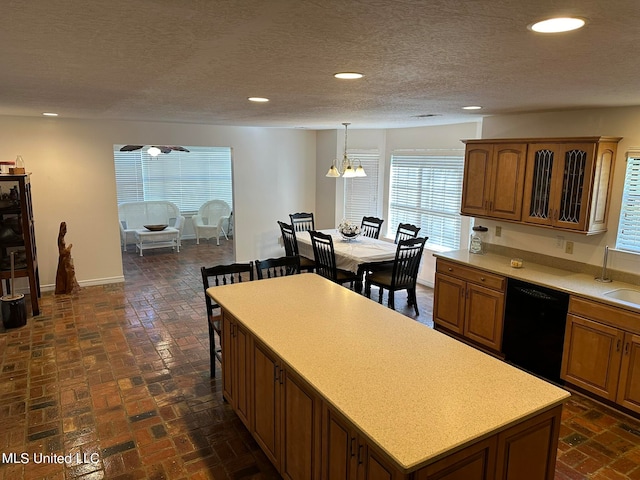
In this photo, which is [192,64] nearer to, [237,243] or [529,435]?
[529,435]

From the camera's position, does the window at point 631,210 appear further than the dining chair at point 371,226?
No

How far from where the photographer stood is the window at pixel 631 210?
3.71 m

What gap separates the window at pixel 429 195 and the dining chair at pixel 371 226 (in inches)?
24.0

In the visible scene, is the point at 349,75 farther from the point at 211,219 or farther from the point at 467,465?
the point at 211,219

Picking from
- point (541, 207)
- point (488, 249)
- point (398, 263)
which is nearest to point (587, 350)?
point (541, 207)

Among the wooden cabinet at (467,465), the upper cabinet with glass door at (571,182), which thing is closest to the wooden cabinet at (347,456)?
the wooden cabinet at (467,465)

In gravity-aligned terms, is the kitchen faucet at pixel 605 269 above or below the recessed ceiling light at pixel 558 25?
below

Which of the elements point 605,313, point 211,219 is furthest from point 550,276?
point 211,219

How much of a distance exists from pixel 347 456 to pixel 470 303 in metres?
2.96

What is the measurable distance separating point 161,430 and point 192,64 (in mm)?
2491

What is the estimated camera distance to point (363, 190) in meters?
7.67

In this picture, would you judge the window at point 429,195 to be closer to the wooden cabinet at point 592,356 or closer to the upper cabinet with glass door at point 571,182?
the upper cabinet with glass door at point 571,182

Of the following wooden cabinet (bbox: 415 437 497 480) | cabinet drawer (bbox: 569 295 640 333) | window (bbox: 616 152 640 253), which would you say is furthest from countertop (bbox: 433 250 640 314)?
wooden cabinet (bbox: 415 437 497 480)

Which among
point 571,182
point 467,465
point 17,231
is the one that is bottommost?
point 467,465
